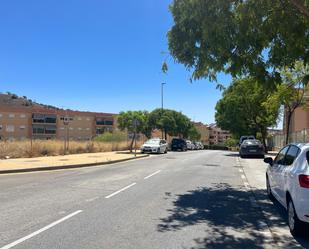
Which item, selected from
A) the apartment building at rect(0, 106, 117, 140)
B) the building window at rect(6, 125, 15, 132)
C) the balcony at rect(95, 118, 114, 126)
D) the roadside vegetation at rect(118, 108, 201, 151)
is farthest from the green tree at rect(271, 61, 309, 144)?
the balcony at rect(95, 118, 114, 126)

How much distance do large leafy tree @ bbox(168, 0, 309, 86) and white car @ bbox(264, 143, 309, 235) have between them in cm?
297

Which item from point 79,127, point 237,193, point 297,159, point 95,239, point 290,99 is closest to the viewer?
point 95,239

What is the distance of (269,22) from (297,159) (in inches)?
184

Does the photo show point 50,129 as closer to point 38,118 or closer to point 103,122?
point 38,118

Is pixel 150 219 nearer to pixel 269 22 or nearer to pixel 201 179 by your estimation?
pixel 269 22

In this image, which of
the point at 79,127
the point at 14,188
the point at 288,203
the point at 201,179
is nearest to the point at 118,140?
the point at 201,179

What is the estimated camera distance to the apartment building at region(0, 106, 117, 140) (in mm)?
88250

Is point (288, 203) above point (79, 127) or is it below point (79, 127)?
below

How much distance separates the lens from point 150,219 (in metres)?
8.63

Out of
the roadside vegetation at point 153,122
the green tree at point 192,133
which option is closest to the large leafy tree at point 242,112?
the roadside vegetation at point 153,122

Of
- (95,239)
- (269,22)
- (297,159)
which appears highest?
(269,22)

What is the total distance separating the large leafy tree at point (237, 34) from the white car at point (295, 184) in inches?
117

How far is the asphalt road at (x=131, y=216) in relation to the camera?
22.6ft

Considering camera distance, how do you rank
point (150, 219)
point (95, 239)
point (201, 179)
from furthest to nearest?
point (201, 179)
point (150, 219)
point (95, 239)
